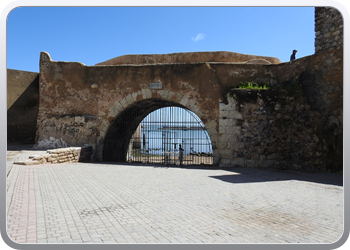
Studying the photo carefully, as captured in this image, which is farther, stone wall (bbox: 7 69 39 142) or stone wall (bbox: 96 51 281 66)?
stone wall (bbox: 7 69 39 142)

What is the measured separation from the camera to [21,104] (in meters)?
12.3

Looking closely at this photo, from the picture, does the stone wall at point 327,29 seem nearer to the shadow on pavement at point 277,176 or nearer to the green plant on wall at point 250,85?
the green plant on wall at point 250,85

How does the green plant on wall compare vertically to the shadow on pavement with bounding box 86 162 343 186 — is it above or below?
above

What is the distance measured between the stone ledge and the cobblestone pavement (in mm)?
1122

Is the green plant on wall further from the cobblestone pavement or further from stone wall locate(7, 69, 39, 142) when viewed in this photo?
stone wall locate(7, 69, 39, 142)

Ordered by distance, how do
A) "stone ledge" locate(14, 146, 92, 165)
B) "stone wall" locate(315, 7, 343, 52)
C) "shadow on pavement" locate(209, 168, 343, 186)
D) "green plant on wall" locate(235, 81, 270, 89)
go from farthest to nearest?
"green plant on wall" locate(235, 81, 270, 89) < "stone ledge" locate(14, 146, 92, 165) < "stone wall" locate(315, 7, 343, 52) < "shadow on pavement" locate(209, 168, 343, 186)

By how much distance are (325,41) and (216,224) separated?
7.17 meters

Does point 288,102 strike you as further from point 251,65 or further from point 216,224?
point 216,224

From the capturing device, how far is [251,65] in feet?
30.2

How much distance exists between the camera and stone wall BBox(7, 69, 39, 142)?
11969 millimetres

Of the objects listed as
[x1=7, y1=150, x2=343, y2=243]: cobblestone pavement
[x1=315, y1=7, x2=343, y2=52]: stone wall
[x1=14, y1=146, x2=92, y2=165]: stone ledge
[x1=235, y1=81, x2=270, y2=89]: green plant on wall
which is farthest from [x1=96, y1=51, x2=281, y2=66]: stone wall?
[x1=7, y1=150, x2=343, y2=243]: cobblestone pavement

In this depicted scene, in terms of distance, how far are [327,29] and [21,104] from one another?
42.6 feet

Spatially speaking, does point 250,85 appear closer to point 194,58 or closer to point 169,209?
point 194,58

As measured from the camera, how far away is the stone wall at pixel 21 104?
1197cm
